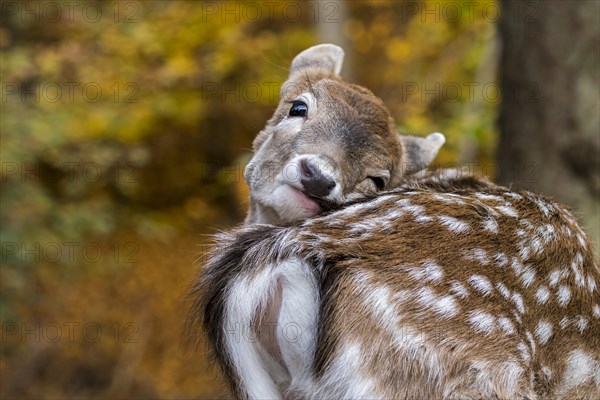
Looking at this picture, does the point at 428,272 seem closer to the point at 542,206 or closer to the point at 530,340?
the point at 530,340

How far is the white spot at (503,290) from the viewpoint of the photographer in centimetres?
273

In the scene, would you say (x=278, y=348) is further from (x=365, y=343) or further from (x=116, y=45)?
(x=116, y=45)

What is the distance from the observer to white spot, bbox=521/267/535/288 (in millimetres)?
2824

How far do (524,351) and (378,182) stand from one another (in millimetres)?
1317

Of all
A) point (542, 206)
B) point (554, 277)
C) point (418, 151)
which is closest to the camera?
point (554, 277)

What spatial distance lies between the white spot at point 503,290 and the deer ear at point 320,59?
6.71 feet

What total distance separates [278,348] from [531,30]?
295 cm

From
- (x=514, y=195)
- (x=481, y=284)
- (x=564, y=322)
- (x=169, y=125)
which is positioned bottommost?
(x=169, y=125)

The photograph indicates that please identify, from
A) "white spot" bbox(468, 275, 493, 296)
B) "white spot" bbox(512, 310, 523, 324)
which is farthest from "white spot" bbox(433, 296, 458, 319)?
"white spot" bbox(512, 310, 523, 324)

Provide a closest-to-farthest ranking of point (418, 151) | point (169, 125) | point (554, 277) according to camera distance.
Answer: point (554, 277)
point (418, 151)
point (169, 125)

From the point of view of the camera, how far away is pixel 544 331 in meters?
2.83

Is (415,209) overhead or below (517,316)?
overhead

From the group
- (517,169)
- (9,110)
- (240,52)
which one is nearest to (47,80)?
(9,110)

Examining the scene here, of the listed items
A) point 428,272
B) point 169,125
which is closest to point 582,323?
point 428,272
